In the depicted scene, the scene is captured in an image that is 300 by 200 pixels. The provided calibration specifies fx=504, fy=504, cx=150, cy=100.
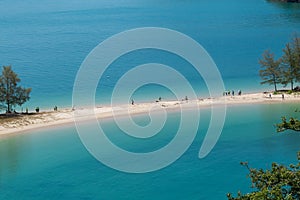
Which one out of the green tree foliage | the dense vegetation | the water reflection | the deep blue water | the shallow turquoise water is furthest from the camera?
the deep blue water

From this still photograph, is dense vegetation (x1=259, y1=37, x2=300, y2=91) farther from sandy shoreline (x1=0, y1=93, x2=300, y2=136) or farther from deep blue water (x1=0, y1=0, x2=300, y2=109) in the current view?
sandy shoreline (x1=0, y1=93, x2=300, y2=136)

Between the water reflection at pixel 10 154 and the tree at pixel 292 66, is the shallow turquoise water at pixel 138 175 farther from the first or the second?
the tree at pixel 292 66

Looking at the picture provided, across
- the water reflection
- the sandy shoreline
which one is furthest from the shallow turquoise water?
the sandy shoreline

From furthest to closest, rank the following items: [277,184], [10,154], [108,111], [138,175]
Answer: [108,111] → [10,154] → [138,175] → [277,184]

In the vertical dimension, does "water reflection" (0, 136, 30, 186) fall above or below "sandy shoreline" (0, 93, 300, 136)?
below

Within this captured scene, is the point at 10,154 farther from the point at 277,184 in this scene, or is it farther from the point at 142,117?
the point at 277,184

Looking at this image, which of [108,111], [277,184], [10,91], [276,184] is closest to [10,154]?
[10,91]
